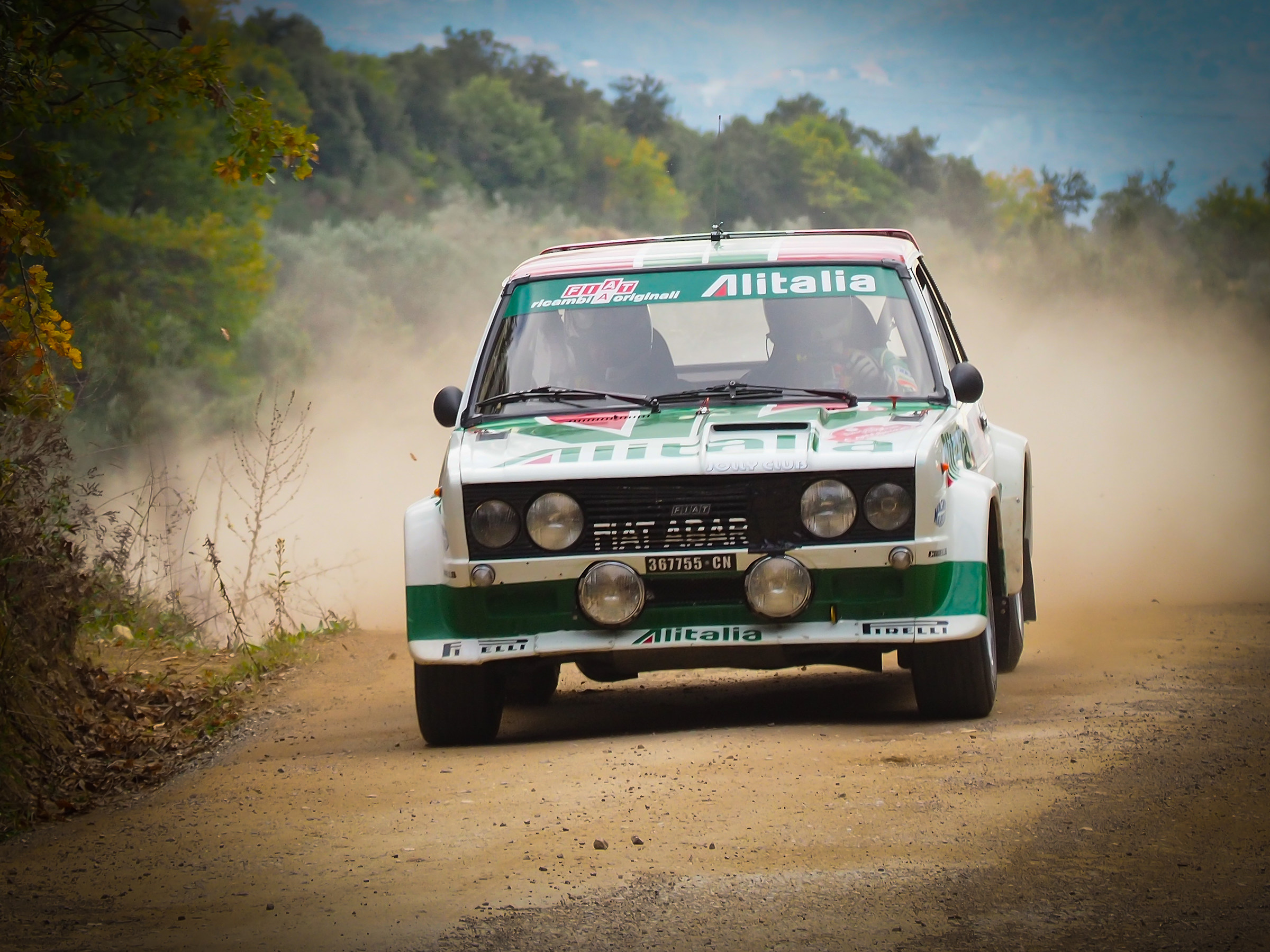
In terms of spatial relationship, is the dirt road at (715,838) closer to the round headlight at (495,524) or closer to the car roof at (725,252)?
the round headlight at (495,524)

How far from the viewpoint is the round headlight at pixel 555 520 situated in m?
6.57

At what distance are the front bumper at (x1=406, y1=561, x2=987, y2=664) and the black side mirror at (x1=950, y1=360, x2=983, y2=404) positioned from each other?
0.94m

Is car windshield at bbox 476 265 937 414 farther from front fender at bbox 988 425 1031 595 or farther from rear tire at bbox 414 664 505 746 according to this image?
rear tire at bbox 414 664 505 746

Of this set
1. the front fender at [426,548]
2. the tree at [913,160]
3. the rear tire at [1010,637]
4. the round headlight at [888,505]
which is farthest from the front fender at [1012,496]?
the tree at [913,160]

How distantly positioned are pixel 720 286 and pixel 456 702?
84.1 inches

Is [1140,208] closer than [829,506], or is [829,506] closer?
[829,506]

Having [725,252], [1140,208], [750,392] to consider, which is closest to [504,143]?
[1140,208]

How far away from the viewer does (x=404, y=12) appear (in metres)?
50.4

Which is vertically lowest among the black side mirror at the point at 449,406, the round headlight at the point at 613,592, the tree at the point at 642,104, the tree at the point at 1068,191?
the round headlight at the point at 613,592

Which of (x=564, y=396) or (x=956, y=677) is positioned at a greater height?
(x=564, y=396)

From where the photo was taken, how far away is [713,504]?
6.53 m

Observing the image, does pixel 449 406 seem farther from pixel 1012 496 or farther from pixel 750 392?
pixel 1012 496

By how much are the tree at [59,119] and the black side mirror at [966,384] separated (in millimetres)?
3271

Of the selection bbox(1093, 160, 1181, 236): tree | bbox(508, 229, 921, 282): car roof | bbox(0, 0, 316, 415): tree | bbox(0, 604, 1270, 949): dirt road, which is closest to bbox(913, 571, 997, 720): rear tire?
bbox(0, 604, 1270, 949): dirt road
